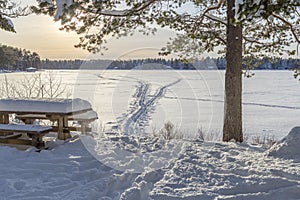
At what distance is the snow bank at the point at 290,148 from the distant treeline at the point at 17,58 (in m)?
22.1

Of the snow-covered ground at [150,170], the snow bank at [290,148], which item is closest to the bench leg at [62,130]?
the snow-covered ground at [150,170]

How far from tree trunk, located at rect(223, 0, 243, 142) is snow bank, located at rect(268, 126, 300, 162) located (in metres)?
1.73

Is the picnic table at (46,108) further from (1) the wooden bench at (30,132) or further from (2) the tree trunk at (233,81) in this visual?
Answer: (2) the tree trunk at (233,81)

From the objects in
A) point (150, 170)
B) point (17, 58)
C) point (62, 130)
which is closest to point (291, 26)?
point (150, 170)

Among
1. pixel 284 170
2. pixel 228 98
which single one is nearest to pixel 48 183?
pixel 284 170

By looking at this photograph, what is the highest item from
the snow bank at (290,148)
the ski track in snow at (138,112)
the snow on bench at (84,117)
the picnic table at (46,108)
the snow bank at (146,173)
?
the picnic table at (46,108)

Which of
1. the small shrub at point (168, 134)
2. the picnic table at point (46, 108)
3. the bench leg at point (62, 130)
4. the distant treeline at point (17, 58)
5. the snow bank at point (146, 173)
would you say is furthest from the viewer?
the distant treeline at point (17, 58)

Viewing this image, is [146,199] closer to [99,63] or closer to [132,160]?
[132,160]

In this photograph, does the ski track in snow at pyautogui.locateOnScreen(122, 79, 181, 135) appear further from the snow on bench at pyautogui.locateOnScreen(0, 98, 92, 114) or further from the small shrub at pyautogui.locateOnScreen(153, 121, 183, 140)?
the snow on bench at pyautogui.locateOnScreen(0, 98, 92, 114)

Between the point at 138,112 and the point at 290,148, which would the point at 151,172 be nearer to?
the point at 290,148

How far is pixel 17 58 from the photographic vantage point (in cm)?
3550

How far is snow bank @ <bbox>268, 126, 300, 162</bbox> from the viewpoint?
424 cm

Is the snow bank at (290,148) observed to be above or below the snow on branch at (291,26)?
below

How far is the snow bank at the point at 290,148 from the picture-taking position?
4.24 meters
